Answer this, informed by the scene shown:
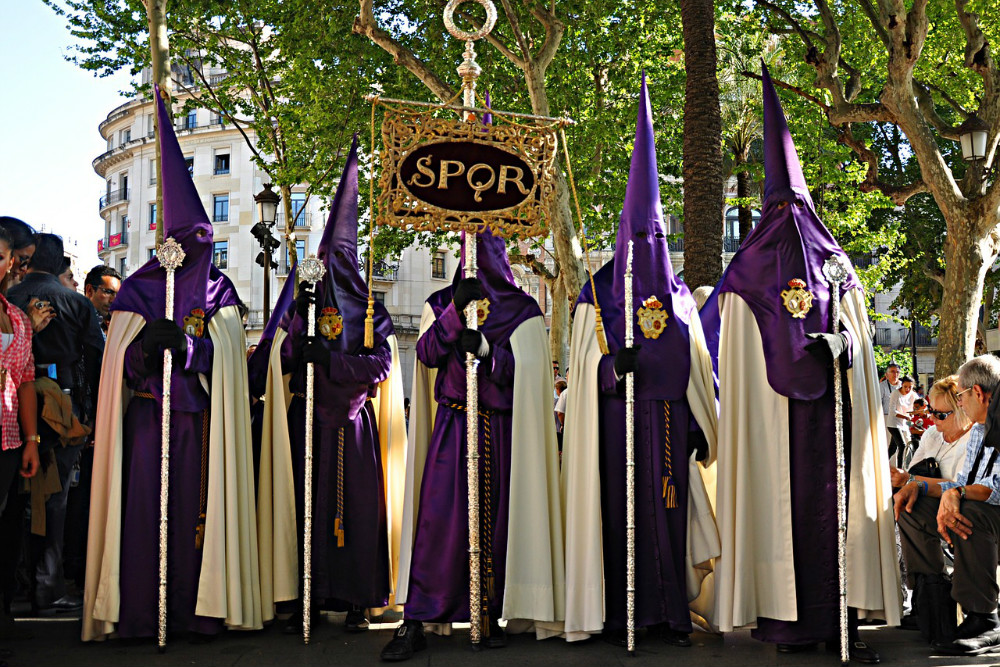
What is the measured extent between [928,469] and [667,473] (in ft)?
6.17

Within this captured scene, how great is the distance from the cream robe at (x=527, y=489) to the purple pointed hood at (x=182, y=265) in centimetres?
146

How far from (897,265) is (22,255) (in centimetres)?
2974

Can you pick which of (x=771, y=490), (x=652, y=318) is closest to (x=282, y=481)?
(x=652, y=318)

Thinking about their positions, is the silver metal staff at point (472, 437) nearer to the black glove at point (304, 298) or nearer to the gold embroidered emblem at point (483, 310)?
the gold embroidered emblem at point (483, 310)

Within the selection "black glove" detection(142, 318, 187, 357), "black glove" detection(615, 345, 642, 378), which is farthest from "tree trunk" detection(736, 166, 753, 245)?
"black glove" detection(142, 318, 187, 357)

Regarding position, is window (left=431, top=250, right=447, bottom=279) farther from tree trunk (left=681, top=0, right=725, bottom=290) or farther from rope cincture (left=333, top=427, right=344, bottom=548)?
rope cincture (left=333, top=427, right=344, bottom=548)

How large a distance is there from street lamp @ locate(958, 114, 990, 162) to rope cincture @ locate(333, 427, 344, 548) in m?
11.7

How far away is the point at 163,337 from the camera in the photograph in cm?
585

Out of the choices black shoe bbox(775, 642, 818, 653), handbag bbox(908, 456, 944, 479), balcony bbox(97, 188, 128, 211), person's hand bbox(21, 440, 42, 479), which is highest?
balcony bbox(97, 188, 128, 211)

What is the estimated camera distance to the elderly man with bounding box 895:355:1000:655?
18.4 feet

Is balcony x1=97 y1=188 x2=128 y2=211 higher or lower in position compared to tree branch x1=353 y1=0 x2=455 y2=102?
higher

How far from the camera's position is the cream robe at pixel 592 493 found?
234 inches

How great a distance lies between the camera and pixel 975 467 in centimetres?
581

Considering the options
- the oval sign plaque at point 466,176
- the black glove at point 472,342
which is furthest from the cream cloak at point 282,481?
the oval sign plaque at point 466,176
